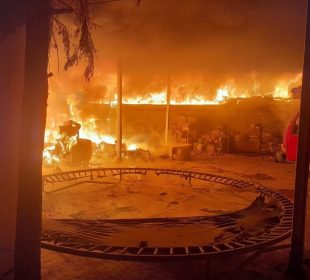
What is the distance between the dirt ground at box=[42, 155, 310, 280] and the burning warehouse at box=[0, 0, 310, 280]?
2 cm

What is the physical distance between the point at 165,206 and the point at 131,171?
293 cm

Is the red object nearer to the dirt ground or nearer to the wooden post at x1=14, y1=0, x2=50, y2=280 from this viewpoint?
the dirt ground

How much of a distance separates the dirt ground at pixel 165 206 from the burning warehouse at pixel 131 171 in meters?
0.02

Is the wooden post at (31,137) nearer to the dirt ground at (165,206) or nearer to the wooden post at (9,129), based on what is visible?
the wooden post at (9,129)

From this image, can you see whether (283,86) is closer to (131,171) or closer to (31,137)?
(131,171)

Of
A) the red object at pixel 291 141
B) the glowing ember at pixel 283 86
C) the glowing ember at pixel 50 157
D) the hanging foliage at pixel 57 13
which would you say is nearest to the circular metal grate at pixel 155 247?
the hanging foliage at pixel 57 13

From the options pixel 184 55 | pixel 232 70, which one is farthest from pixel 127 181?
pixel 232 70

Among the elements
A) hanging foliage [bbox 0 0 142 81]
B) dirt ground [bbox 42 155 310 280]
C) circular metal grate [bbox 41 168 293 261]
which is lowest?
dirt ground [bbox 42 155 310 280]

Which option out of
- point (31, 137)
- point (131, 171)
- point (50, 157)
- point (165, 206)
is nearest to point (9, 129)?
point (31, 137)

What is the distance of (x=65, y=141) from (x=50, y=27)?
9.72 m

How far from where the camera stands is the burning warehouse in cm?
270

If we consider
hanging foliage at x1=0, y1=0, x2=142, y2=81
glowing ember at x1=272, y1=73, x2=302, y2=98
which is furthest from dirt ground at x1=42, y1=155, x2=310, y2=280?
glowing ember at x1=272, y1=73, x2=302, y2=98

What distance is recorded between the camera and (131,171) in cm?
990

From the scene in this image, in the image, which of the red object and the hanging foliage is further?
the red object
